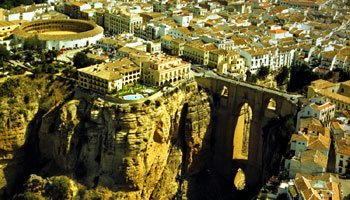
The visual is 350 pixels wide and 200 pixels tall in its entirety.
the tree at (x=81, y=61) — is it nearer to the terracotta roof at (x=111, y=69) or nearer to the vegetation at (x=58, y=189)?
the terracotta roof at (x=111, y=69)

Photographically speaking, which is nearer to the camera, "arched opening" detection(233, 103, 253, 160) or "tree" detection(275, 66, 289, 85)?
"arched opening" detection(233, 103, 253, 160)

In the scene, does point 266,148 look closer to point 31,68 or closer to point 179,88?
point 179,88

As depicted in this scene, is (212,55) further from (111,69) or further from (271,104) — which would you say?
(111,69)

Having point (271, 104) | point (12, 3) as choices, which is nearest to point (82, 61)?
point (271, 104)

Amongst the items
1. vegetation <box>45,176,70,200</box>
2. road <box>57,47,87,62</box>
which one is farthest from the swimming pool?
road <box>57,47,87,62</box>

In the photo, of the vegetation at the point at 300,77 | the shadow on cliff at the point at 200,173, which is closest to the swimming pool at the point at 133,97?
the shadow on cliff at the point at 200,173

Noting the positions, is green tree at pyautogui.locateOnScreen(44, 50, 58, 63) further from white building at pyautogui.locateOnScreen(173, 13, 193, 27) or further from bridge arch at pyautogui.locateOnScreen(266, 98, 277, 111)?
bridge arch at pyautogui.locateOnScreen(266, 98, 277, 111)
